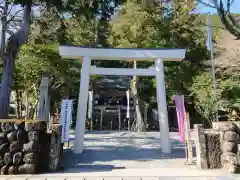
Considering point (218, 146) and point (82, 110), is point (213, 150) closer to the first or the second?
point (218, 146)

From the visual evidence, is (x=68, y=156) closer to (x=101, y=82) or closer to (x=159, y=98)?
(x=159, y=98)

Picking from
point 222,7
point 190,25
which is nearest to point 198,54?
point 190,25

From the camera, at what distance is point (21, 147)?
6711 mm

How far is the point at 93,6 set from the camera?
987 centimetres

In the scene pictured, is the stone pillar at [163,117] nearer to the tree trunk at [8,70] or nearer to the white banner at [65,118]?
the white banner at [65,118]

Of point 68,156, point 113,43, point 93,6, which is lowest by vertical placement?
point 68,156

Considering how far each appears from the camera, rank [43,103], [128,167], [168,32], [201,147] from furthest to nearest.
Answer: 1. [168,32]
2. [43,103]
3. [128,167]
4. [201,147]

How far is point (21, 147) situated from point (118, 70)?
14.6 ft

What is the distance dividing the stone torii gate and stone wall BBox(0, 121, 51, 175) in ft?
8.81

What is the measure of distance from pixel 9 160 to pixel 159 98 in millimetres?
5224

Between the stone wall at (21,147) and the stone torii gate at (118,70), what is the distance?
2686 mm

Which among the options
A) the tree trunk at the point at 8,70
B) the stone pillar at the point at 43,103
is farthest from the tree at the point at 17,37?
the stone pillar at the point at 43,103

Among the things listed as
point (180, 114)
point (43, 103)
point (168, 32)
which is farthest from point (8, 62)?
point (168, 32)

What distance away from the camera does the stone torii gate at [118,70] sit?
9531 millimetres
